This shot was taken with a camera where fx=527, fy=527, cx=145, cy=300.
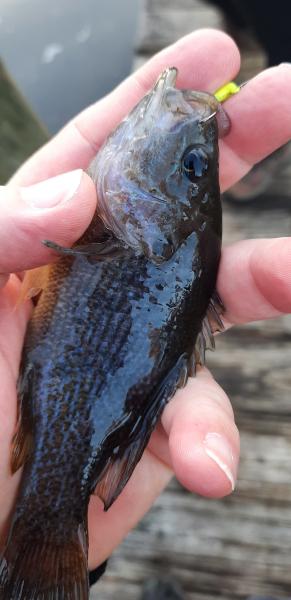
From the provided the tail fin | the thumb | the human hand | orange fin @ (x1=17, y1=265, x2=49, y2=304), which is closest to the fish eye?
the human hand

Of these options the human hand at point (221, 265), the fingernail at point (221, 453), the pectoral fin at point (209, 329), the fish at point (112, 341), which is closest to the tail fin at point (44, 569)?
the fish at point (112, 341)

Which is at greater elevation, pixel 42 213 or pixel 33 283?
pixel 42 213

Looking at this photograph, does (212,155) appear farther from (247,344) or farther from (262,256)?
(247,344)

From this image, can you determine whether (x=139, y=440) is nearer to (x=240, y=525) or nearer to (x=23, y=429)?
(x=23, y=429)

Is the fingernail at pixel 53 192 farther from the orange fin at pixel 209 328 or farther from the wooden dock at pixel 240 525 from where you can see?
the wooden dock at pixel 240 525

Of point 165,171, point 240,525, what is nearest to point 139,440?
point 165,171

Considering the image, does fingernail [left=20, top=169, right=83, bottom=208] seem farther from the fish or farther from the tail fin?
the tail fin
